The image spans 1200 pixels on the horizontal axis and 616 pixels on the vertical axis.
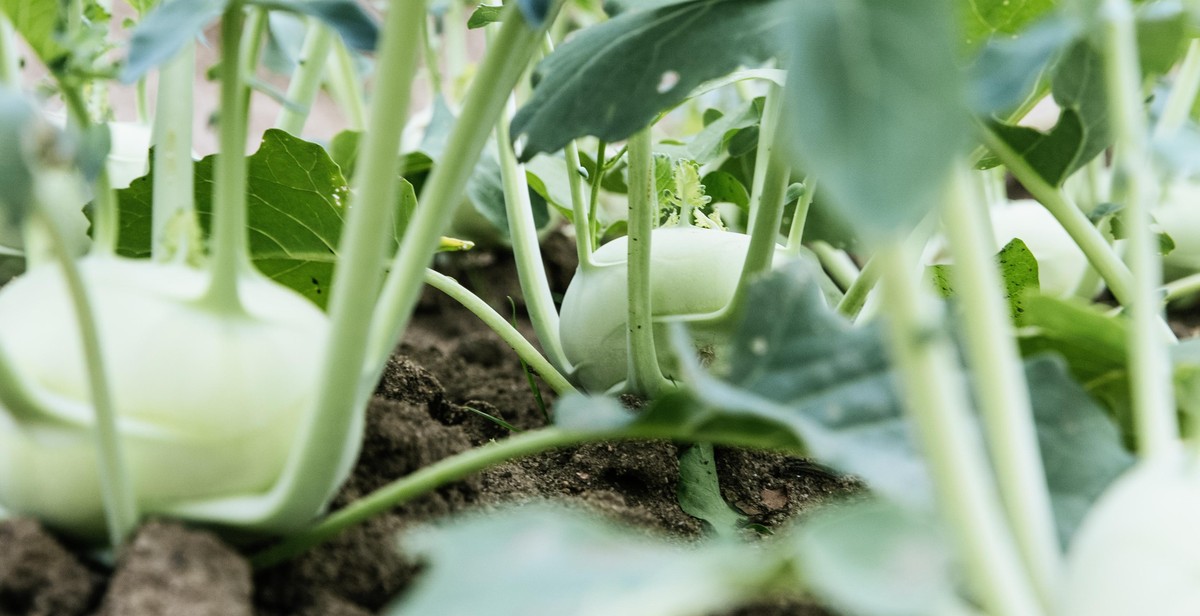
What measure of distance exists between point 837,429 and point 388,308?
7.9 inches

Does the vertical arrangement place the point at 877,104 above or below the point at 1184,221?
below

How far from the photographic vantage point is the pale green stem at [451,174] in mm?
385

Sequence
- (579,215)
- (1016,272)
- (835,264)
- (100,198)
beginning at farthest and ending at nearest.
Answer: (835,264) → (579,215) → (1016,272) → (100,198)

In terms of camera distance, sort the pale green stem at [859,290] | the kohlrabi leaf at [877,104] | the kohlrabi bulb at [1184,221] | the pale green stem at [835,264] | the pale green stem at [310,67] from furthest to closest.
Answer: the kohlrabi bulb at [1184,221]
the pale green stem at [835,264]
the pale green stem at [310,67]
the pale green stem at [859,290]
the kohlrabi leaf at [877,104]

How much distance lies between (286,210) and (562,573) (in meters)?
0.47

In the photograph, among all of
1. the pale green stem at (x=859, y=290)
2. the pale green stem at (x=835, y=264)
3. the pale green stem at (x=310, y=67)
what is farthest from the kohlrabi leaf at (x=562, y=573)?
the pale green stem at (x=835, y=264)

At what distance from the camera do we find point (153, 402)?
0.39 m

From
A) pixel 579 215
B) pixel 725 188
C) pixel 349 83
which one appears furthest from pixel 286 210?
pixel 349 83

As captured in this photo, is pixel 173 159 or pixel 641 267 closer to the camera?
pixel 173 159

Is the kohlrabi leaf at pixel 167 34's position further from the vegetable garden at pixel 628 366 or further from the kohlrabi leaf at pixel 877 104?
the kohlrabi leaf at pixel 877 104

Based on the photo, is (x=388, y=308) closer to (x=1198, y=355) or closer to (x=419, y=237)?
(x=419, y=237)

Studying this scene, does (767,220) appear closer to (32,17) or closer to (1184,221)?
(32,17)

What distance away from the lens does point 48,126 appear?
301mm

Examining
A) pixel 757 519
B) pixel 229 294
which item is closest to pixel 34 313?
pixel 229 294
